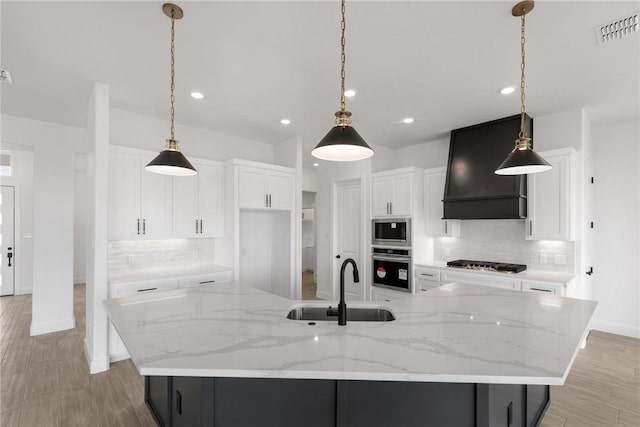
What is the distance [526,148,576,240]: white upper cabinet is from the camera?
352 centimetres

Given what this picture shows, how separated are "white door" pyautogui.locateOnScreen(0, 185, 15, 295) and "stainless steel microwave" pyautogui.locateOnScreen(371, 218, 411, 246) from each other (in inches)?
273

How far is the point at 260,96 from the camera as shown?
11.0 feet

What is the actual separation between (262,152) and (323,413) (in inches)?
167

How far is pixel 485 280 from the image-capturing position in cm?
382

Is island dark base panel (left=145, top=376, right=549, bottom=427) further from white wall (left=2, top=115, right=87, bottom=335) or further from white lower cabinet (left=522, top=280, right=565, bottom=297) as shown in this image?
white wall (left=2, top=115, right=87, bottom=335)

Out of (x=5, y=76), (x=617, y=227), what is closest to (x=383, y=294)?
(x=617, y=227)

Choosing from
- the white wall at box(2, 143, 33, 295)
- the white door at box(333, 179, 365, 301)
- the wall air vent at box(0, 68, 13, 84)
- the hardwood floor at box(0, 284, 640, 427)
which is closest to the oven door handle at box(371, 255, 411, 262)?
the white door at box(333, 179, 365, 301)

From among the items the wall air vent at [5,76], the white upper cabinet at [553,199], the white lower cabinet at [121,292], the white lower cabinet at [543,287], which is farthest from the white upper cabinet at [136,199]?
the white upper cabinet at [553,199]

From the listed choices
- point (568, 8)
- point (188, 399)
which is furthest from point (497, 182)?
point (188, 399)

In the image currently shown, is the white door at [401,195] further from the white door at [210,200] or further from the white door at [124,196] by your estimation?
the white door at [124,196]

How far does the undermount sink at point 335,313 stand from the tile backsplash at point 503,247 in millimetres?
2987

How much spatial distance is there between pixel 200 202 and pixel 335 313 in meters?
2.70

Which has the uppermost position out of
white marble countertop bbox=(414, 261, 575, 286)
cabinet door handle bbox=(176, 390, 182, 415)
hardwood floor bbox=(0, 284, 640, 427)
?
white marble countertop bbox=(414, 261, 575, 286)

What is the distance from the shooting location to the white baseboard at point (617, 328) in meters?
4.02
